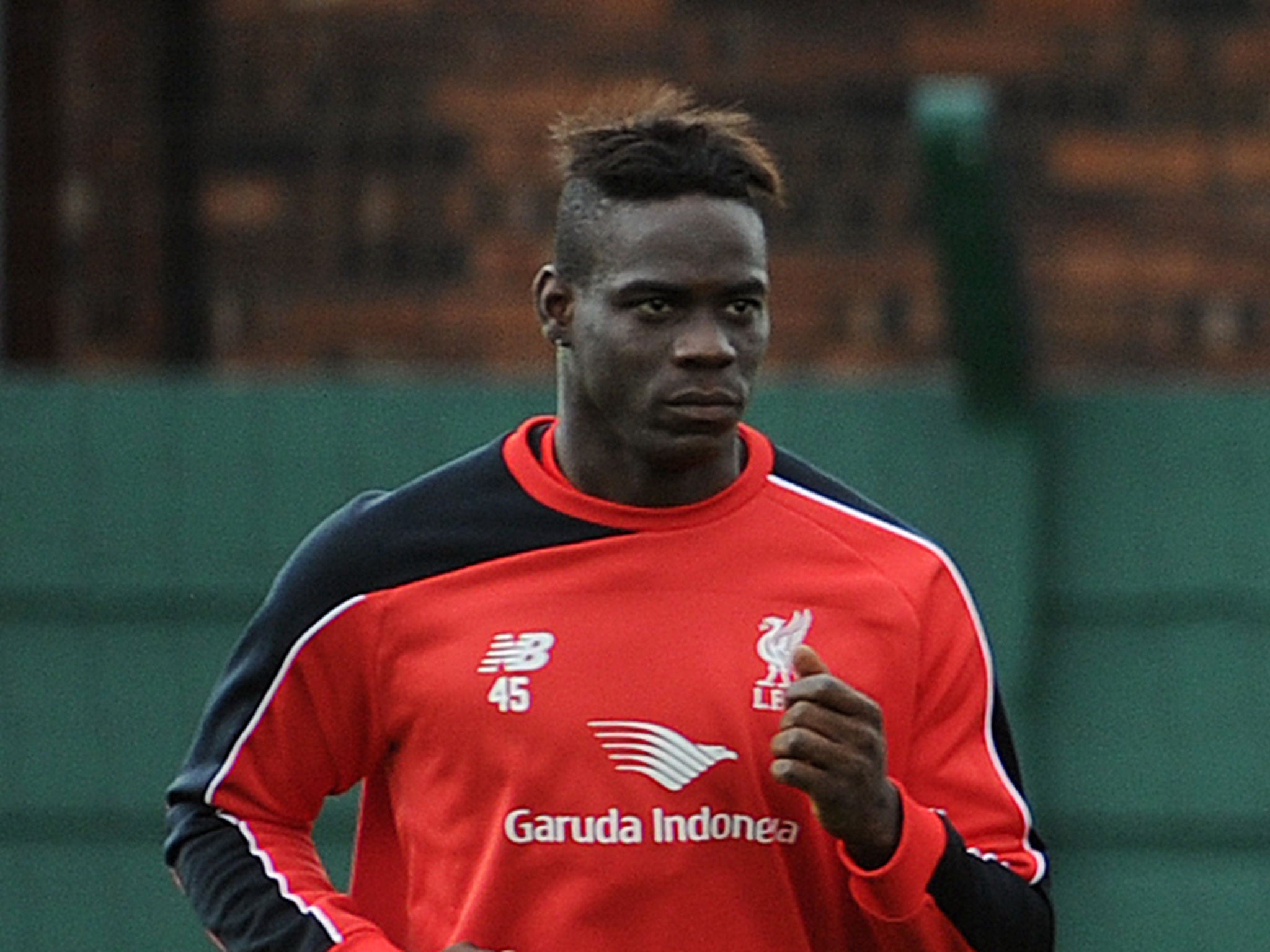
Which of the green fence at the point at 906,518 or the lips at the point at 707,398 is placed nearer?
the lips at the point at 707,398

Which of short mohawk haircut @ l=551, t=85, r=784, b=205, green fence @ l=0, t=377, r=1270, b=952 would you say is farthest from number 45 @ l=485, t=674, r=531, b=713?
green fence @ l=0, t=377, r=1270, b=952

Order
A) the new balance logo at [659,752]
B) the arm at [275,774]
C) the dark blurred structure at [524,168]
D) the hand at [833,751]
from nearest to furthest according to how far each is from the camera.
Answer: the hand at [833,751] → the new balance logo at [659,752] → the arm at [275,774] → the dark blurred structure at [524,168]

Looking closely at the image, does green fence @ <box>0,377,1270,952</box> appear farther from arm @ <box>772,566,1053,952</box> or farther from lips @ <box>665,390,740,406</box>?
lips @ <box>665,390,740,406</box>

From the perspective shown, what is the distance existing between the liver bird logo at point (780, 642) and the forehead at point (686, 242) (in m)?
0.39

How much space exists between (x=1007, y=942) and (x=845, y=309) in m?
4.24

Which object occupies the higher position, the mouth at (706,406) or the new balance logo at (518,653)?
the mouth at (706,406)

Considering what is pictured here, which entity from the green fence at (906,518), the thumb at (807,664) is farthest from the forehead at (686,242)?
the green fence at (906,518)

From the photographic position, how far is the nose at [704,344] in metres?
3.23

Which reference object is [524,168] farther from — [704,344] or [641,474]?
[704,344]

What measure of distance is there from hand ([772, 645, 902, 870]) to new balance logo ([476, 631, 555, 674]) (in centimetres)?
34

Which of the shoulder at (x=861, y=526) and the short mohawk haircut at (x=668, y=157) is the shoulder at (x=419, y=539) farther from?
the short mohawk haircut at (x=668, y=157)

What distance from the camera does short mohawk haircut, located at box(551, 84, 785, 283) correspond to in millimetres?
3299

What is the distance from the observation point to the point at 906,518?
582 centimetres

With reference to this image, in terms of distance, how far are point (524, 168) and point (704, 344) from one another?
170 inches
